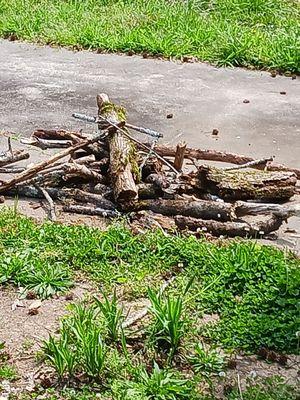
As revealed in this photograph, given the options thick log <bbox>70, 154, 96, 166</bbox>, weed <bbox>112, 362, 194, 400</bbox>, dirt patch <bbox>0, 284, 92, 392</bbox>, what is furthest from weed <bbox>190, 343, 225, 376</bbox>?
thick log <bbox>70, 154, 96, 166</bbox>

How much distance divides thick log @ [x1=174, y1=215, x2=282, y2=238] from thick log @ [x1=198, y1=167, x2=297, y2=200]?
254 mm

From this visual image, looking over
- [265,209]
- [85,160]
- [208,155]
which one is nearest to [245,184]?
[265,209]

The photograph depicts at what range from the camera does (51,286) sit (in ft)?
13.7

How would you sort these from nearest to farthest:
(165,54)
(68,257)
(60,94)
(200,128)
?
(68,257), (200,128), (60,94), (165,54)

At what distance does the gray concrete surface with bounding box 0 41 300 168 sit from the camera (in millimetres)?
6789

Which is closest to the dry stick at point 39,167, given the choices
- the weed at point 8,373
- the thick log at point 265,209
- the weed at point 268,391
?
the thick log at point 265,209

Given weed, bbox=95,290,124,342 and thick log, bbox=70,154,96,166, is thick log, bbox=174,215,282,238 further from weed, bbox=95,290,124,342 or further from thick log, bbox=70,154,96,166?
weed, bbox=95,290,124,342

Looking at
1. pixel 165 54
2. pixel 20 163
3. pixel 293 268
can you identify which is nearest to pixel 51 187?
pixel 20 163

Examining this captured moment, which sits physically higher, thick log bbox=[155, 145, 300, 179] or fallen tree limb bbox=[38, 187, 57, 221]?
thick log bbox=[155, 145, 300, 179]

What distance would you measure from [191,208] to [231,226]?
30 centimetres

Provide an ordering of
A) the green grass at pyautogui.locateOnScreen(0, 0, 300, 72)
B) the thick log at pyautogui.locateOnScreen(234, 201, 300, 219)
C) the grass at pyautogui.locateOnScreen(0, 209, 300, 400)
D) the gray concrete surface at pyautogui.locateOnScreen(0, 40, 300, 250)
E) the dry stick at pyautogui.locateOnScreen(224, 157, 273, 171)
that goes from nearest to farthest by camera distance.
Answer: the grass at pyautogui.locateOnScreen(0, 209, 300, 400) < the thick log at pyautogui.locateOnScreen(234, 201, 300, 219) < the dry stick at pyautogui.locateOnScreen(224, 157, 273, 171) < the gray concrete surface at pyautogui.locateOnScreen(0, 40, 300, 250) < the green grass at pyautogui.locateOnScreen(0, 0, 300, 72)

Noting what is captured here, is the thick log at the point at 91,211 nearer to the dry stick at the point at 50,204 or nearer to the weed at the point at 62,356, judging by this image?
the dry stick at the point at 50,204

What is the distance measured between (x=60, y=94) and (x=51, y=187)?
2.63 meters

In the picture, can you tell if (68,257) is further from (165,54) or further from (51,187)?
(165,54)
